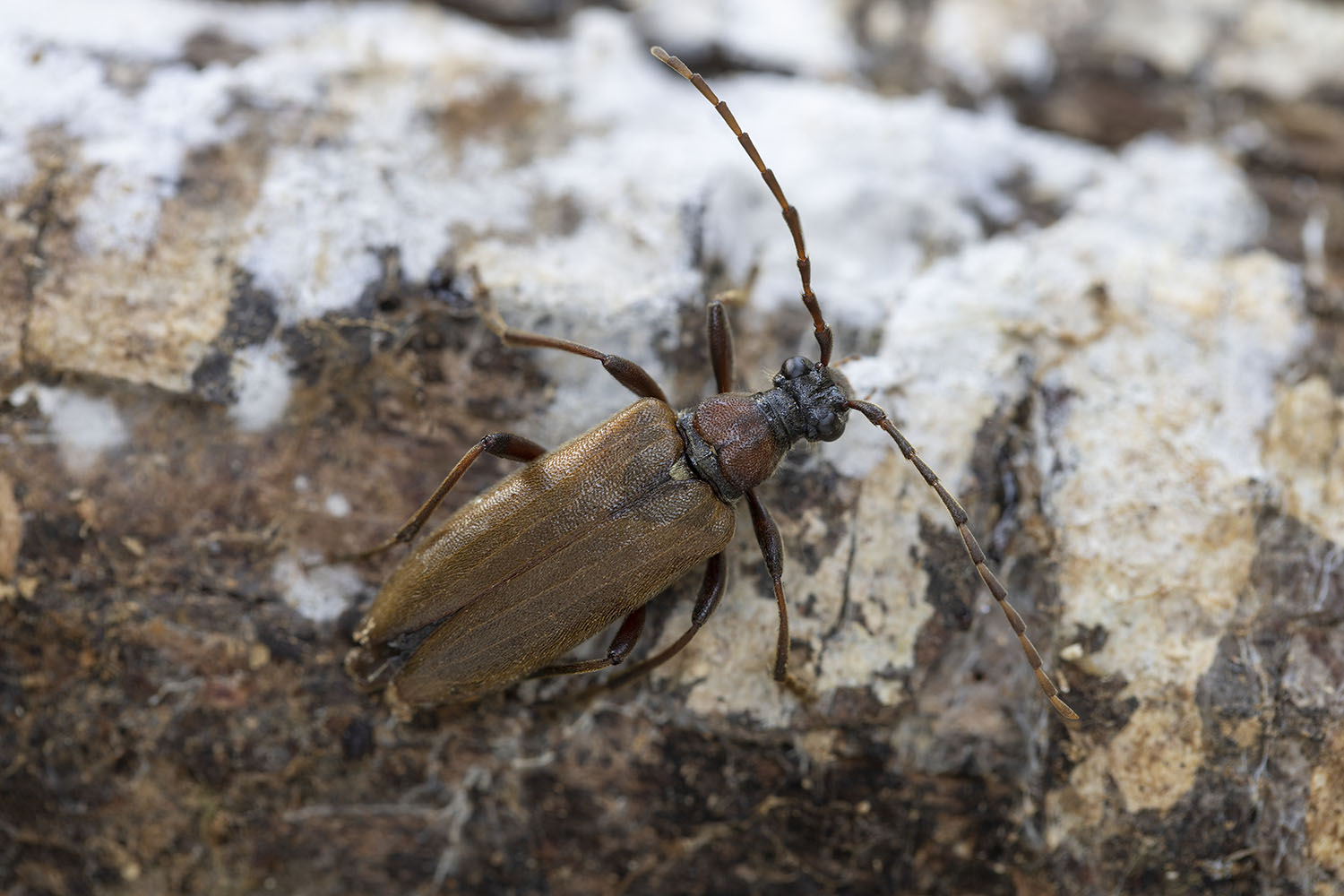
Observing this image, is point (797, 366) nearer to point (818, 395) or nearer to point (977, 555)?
point (818, 395)

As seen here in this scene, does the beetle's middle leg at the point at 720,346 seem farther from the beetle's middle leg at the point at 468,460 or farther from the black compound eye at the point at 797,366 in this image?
the beetle's middle leg at the point at 468,460

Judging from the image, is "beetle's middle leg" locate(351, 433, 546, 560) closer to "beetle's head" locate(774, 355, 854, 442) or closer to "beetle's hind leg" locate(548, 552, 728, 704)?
"beetle's hind leg" locate(548, 552, 728, 704)

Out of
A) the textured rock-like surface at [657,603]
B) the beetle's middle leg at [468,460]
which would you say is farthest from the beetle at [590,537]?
the textured rock-like surface at [657,603]

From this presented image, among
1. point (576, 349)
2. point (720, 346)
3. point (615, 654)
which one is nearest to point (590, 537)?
point (615, 654)

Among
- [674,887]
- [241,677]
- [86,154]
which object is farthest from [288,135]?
[674,887]

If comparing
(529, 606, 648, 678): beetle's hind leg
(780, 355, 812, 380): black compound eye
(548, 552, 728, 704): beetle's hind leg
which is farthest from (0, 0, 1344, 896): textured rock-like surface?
(780, 355, 812, 380): black compound eye

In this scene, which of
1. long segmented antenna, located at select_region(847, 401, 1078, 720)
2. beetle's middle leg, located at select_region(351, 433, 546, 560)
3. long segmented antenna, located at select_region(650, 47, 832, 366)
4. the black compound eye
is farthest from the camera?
the black compound eye
